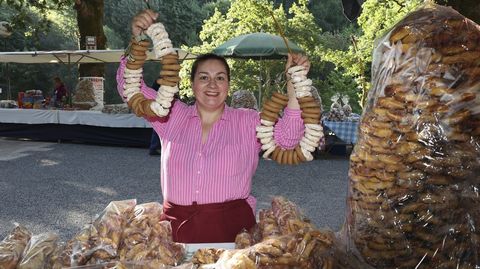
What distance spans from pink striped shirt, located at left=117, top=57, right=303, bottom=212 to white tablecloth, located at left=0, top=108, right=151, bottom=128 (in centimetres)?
783

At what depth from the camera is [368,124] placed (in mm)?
1293

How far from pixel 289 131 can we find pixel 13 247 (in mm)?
1008

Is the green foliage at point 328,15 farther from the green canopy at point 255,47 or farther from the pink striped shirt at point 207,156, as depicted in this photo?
the pink striped shirt at point 207,156

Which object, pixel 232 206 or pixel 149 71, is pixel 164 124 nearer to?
pixel 232 206

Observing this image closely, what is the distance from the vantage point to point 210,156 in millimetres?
2148

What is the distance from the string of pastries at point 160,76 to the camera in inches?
72.4

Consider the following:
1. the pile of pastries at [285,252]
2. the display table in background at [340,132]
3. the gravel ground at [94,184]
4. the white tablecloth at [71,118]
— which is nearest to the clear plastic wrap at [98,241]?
the pile of pastries at [285,252]

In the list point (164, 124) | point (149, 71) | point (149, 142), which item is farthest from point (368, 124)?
point (149, 71)

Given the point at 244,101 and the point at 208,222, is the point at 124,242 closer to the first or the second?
the point at 208,222

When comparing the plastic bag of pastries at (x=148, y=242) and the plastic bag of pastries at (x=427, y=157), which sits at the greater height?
the plastic bag of pastries at (x=427, y=157)

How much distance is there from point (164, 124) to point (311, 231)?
3.58 ft

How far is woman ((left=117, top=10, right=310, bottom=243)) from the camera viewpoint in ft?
6.84

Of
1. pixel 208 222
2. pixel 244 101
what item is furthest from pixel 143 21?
pixel 244 101

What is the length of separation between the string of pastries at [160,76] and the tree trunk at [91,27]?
10434 millimetres
